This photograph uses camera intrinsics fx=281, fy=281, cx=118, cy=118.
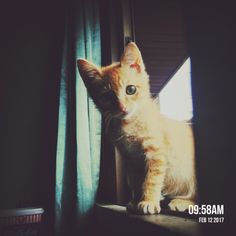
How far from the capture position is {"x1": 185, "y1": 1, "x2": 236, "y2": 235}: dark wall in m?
0.59

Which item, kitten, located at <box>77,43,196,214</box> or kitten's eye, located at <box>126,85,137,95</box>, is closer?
kitten, located at <box>77,43,196,214</box>

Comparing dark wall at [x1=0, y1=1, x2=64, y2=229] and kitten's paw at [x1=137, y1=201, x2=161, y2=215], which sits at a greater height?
dark wall at [x1=0, y1=1, x2=64, y2=229]

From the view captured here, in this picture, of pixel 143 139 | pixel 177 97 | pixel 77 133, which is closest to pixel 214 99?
pixel 143 139

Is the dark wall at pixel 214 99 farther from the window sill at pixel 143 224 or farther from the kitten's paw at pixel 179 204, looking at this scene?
the kitten's paw at pixel 179 204

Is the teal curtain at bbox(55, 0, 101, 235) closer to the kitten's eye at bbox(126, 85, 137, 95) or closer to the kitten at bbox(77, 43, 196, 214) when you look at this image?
the kitten at bbox(77, 43, 196, 214)

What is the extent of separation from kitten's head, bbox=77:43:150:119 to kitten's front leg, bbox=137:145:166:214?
196 mm

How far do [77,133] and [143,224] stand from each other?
756mm

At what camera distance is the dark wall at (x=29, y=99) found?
1.93 meters

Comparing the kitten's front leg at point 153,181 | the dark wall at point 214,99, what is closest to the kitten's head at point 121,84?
the kitten's front leg at point 153,181

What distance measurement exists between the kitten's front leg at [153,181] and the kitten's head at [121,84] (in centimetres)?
20

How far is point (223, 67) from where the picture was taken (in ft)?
2.00

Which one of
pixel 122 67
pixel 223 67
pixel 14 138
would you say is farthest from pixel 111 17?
pixel 223 67

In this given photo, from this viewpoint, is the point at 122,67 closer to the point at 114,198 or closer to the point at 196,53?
the point at 196,53

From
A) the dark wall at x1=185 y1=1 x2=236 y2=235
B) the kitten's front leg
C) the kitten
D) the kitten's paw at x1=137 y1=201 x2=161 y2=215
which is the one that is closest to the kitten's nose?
the kitten
